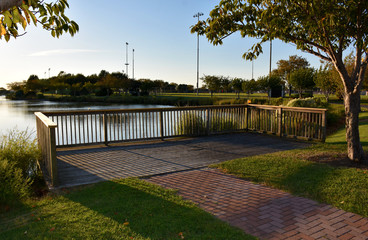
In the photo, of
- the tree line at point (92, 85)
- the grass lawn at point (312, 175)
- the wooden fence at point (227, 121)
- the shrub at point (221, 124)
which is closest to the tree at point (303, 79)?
the wooden fence at point (227, 121)

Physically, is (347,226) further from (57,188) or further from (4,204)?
(4,204)

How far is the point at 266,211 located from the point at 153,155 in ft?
13.4

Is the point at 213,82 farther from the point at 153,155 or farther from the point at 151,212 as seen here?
the point at 151,212

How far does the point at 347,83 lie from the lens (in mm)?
6633

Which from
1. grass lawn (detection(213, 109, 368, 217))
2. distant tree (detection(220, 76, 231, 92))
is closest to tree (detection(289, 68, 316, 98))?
distant tree (detection(220, 76, 231, 92))

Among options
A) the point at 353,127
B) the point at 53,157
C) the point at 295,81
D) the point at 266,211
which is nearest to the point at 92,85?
the point at 295,81

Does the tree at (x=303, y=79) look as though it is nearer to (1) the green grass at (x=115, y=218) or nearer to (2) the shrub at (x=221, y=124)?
(2) the shrub at (x=221, y=124)

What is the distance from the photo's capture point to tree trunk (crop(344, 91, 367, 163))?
655 cm

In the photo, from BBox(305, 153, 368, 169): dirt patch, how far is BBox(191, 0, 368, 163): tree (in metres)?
0.21

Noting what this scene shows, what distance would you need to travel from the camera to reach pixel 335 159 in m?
6.78

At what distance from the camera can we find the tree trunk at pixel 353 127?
6.55 metres

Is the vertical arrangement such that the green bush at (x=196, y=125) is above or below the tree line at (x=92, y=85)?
below

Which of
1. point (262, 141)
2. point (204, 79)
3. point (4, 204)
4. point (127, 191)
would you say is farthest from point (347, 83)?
point (204, 79)

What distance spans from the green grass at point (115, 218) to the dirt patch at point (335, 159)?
12.8 ft
